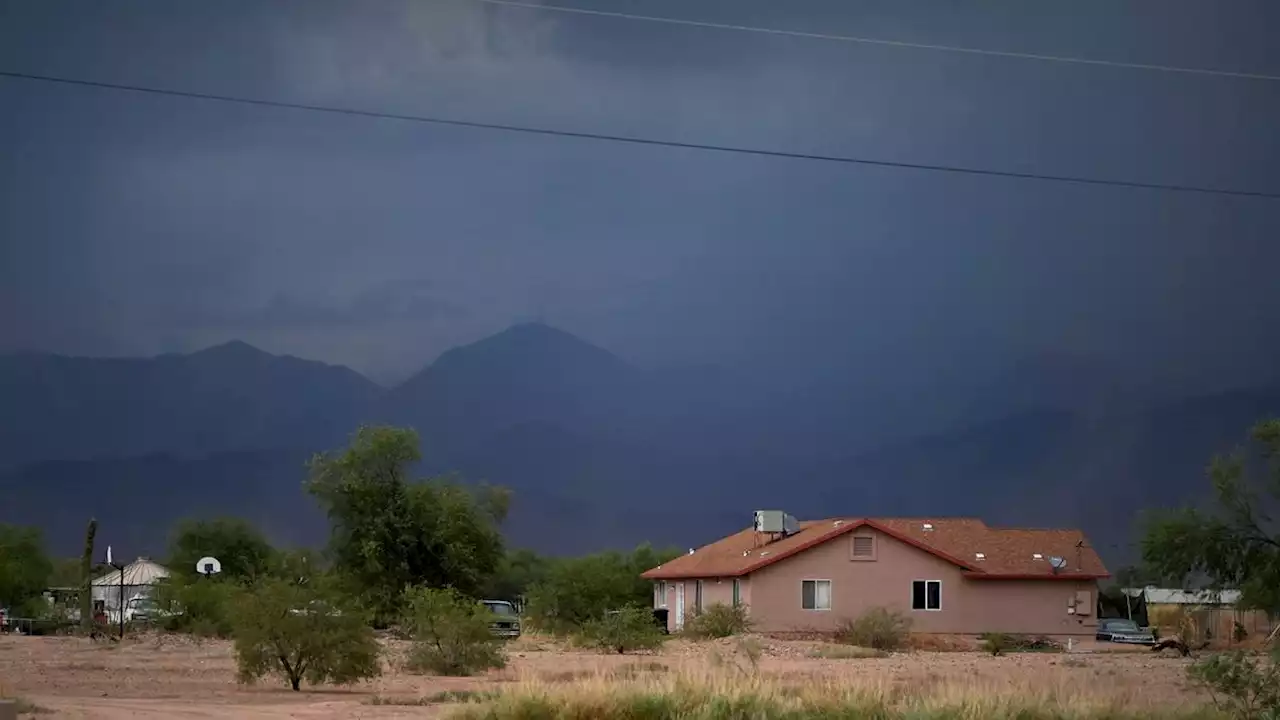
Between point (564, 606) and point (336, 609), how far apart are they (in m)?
41.0

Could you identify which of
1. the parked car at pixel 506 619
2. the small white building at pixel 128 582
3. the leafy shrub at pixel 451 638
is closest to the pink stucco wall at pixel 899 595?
the parked car at pixel 506 619

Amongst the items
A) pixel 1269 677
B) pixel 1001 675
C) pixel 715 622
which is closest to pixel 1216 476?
pixel 715 622

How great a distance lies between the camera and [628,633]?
167 feet

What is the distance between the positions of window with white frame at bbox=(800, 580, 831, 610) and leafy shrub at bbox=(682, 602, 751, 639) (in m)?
2.56

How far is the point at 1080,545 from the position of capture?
6938 cm

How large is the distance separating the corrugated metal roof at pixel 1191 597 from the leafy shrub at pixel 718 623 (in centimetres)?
1750

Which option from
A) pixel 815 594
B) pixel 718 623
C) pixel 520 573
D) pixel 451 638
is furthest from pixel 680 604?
pixel 520 573

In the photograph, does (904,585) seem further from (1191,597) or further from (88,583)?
(88,583)

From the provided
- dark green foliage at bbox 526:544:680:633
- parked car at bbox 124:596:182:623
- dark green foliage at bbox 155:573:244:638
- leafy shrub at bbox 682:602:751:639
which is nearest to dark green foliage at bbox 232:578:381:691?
dark green foliage at bbox 155:573:244:638

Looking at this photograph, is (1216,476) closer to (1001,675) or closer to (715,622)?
(715,622)

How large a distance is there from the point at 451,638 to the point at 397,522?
37598 millimetres

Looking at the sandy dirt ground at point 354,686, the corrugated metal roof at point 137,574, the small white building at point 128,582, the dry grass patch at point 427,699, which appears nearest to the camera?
the sandy dirt ground at point 354,686

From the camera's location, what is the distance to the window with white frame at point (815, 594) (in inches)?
2512

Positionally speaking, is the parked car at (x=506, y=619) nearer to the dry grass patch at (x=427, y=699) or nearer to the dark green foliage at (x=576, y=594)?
the dark green foliage at (x=576, y=594)
